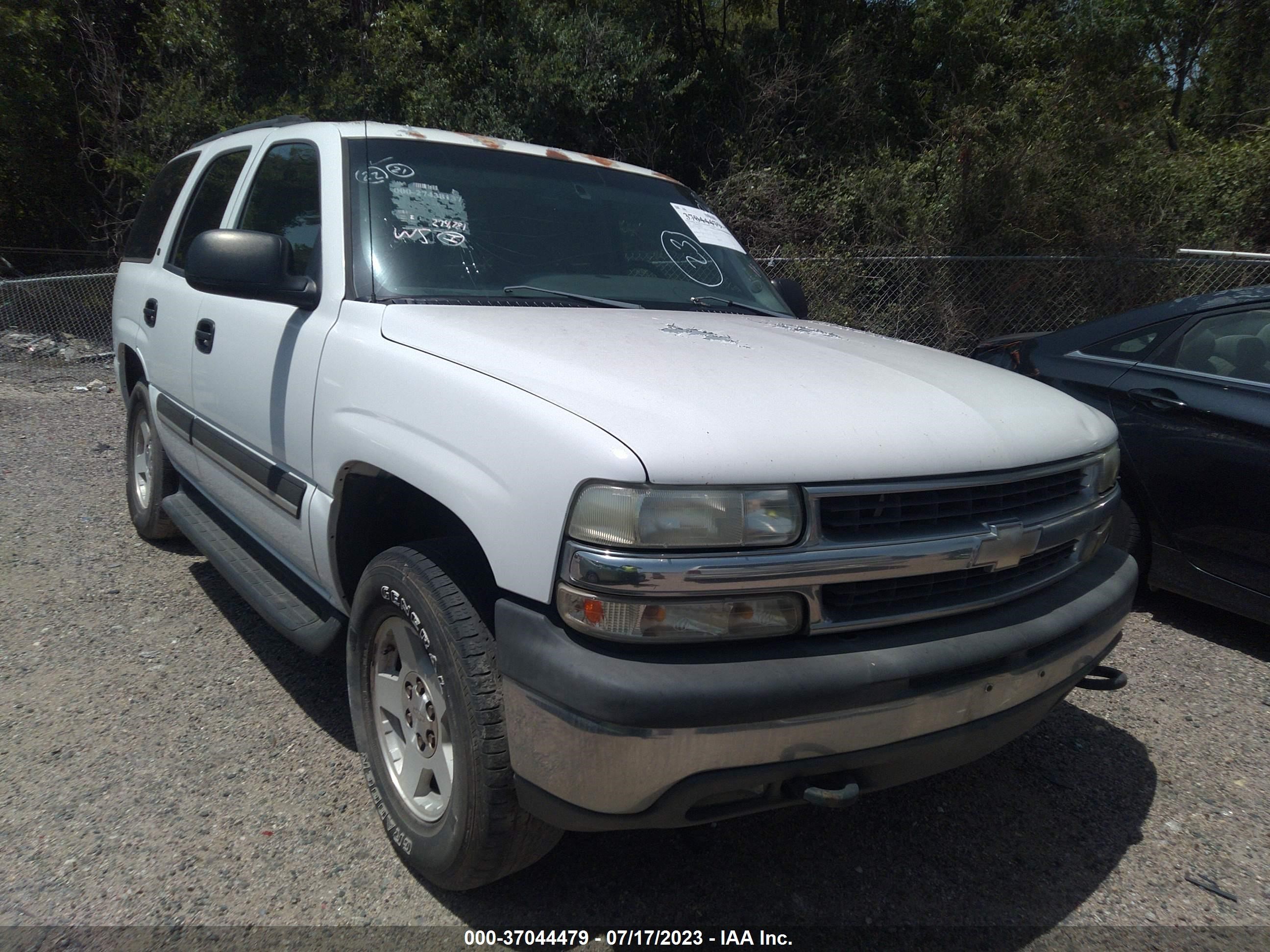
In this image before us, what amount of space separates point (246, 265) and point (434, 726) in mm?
1437

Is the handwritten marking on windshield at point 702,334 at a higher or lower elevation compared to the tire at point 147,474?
higher

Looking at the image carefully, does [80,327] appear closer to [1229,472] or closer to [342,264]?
[342,264]

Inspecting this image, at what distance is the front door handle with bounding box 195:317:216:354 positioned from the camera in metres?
3.51

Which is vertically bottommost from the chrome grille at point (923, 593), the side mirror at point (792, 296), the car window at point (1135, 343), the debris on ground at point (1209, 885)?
the debris on ground at point (1209, 885)

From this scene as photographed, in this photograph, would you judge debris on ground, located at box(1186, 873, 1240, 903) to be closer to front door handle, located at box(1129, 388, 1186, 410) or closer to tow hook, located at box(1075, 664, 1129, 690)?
tow hook, located at box(1075, 664, 1129, 690)

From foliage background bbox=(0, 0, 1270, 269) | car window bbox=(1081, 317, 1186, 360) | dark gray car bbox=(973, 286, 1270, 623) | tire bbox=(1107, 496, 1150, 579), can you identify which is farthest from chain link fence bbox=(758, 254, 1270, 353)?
tire bbox=(1107, 496, 1150, 579)

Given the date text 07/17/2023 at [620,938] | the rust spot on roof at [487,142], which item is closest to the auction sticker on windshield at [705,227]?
the rust spot on roof at [487,142]

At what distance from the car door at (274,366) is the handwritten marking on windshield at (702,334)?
3.22 feet

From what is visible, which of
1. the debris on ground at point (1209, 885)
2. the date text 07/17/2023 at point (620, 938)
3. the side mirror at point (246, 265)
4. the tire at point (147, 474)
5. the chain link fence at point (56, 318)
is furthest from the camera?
the chain link fence at point (56, 318)

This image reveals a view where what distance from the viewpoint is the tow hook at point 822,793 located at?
187 cm

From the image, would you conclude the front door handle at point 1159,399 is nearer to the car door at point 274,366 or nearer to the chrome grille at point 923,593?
the chrome grille at point 923,593

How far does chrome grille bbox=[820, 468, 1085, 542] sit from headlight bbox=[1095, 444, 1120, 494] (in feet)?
1.13

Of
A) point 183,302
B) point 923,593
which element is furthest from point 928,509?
point 183,302

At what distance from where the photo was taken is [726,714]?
1.76 m
